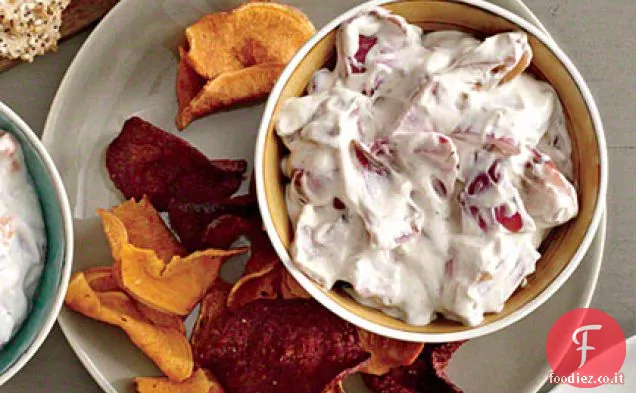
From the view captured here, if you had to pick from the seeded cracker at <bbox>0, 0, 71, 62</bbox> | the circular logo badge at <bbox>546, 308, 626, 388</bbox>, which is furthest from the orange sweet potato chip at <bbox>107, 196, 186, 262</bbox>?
the circular logo badge at <bbox>546, 308, 626, 388</bbox>

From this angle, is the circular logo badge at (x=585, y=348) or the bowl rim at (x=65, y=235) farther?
the circular logo badge at (x=585, y=348)

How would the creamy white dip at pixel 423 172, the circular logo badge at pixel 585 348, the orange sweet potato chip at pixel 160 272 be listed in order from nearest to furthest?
the creamy white dip at pixel 423 172
the orange sweet potato chip at pixel 160 272
the circular logo badge at pixel 585 348

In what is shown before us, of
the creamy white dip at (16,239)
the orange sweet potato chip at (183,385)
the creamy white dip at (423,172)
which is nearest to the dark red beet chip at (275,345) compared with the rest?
the orange sweet potato chip at (183,385)

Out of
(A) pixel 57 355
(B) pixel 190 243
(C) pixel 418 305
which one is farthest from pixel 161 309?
(C) pixel 418 305

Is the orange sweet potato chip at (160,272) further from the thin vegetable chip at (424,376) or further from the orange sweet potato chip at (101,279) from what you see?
the thin vegetable chip at (424,376)

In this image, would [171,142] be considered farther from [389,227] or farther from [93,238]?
[389,227]

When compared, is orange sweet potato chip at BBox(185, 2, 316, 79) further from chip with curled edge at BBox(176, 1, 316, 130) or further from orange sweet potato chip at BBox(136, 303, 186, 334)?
orange sweet potato chip at BBox(136, 303, 186, 334)
